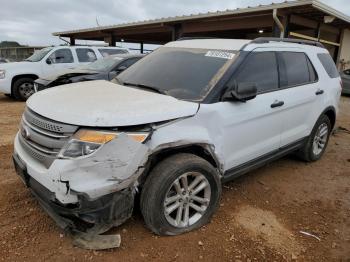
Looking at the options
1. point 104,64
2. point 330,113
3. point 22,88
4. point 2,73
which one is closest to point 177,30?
point 104,64

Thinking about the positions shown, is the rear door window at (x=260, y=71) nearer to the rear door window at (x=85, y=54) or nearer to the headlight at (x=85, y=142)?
the headlight at (x=85, y=142)

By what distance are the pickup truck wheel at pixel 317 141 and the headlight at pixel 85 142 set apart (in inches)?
140

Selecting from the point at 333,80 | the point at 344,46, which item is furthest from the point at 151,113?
the point at 344,46

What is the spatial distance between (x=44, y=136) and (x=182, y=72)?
1.64 meters

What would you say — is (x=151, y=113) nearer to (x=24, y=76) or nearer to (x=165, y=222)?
(x=165, y=222)

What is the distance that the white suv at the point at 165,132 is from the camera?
2.54 metres

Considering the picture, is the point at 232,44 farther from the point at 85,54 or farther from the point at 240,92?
the point at 85,54

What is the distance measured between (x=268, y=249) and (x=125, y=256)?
4.30 feet

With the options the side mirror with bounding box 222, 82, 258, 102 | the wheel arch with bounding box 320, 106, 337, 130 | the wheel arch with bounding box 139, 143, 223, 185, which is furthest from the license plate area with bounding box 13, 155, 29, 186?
the wheel arch with bounding box 320, 106, 337, 130

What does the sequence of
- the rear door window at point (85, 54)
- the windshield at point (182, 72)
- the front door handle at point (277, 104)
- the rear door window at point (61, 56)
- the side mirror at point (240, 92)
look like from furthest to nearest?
the rear door window at point (85, 54) < the rear door window at point (61, 56) < the front door handle at point (277, 104) < the windshield at point (182, 72) < the side mirror at point (240, 92)

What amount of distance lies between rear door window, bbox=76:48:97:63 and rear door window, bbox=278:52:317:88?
8.57 meters

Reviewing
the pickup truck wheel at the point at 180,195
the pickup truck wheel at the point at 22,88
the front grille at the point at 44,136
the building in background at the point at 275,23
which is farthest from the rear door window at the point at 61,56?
the pickup truck wheel at the point at 180,195

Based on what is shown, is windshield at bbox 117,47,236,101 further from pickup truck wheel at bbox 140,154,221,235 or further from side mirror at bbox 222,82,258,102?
pickup truck wheel at bbox 140,154,221,235

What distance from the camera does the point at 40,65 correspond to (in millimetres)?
10969
